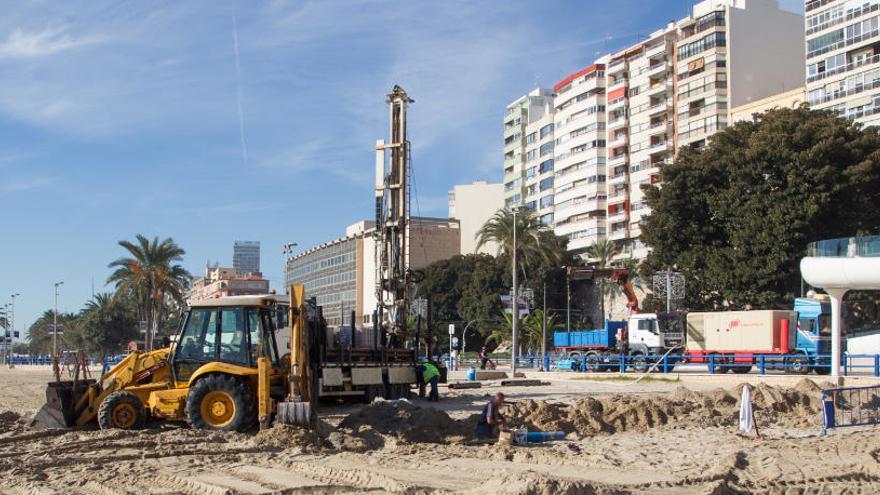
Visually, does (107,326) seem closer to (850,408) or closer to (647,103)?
(647,103)

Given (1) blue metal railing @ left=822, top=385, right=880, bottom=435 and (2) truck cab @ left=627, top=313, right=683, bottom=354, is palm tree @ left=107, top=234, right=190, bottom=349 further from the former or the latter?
(1) blue metal railing @ left=822, top=385, right=880, bottom=435

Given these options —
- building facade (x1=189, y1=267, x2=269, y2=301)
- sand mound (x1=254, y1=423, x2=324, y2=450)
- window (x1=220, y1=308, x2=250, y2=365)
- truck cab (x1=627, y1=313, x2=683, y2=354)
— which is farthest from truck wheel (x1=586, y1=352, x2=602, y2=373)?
building facade (x1=189, y1=267, x2=269, y2=301)

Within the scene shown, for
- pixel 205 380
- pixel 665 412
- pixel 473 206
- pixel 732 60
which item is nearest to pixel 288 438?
pixel 205 380

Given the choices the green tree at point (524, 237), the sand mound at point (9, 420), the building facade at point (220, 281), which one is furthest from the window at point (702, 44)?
the sand mound at point (9, 420)

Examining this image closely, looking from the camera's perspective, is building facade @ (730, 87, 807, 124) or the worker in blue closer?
the worker in blue

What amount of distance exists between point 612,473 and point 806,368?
980 inches

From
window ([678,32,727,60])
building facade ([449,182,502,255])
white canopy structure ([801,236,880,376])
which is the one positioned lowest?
white canopy structure ([801,236,880,376])

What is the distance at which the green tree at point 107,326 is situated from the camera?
296ft

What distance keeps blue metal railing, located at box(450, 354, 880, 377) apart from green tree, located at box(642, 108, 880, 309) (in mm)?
8342

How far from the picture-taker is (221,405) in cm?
1483

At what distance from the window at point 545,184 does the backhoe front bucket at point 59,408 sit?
83498 mm

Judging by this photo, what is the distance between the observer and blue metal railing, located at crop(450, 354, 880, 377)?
104 feet

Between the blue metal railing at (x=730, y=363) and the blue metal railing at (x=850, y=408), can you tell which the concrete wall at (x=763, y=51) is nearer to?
the blue metal railing at (x=730, y=363)

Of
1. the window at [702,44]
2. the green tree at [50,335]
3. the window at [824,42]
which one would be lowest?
the green tree at [50,335]
